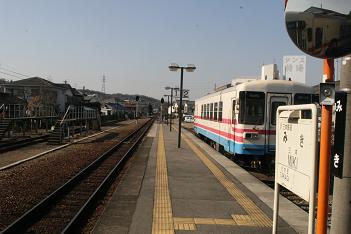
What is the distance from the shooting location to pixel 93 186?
12.7 metres

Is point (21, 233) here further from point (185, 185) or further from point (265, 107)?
point (265, 107)

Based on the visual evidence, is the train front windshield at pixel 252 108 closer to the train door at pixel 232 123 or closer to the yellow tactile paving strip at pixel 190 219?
the train door at pixel 232 123

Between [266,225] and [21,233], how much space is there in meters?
3.80

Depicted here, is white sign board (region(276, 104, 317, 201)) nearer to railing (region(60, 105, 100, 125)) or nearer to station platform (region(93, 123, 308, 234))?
station platform (region(93, 123, 308, 234))

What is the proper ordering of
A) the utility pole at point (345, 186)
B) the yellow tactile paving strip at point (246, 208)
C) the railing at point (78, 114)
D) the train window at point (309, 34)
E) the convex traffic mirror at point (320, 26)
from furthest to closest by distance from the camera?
the railing at point (78, 114) → the yellow tactile paving strip at point (246, 208) → the utility pole at point (345, 186) → the train window at point (309, 34) → the convex traffic mirror at point (320, 26)

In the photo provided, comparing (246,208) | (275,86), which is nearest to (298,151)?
(246,208)

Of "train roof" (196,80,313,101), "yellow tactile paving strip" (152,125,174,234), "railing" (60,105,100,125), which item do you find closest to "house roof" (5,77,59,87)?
"railing" (60,105,100,125)

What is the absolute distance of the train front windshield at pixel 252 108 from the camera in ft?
Answer: 51.5

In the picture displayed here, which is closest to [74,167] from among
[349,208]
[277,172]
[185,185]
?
[185,185]

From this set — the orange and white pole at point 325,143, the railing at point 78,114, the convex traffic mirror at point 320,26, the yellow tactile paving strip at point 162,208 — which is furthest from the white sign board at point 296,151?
the railing at point 78,114

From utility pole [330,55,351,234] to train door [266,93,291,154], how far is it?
1164 cm

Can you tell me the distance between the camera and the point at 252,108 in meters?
15.8

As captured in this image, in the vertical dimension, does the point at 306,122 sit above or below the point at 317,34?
below

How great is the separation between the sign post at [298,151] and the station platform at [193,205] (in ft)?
6.88
